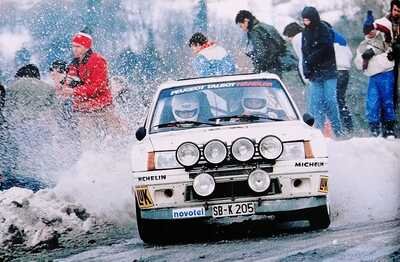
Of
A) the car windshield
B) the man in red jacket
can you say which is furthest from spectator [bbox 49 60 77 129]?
the car windshield

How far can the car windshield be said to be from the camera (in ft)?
15.7

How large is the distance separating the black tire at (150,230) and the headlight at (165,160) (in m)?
0.34

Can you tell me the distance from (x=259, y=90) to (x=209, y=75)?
14.3 inches

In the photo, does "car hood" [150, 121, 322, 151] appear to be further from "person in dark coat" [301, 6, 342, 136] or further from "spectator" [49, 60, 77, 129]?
"spectator" [49, 60, 77, 129]

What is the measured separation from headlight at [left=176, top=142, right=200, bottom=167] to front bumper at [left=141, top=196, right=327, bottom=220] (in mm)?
275

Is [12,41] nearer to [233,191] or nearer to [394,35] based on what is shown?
[233,191]

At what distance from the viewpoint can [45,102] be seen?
4816 mm

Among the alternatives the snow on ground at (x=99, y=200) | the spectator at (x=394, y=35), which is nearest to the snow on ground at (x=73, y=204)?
the snow on ground at (x=99, y=200)

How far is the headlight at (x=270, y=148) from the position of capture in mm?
4453

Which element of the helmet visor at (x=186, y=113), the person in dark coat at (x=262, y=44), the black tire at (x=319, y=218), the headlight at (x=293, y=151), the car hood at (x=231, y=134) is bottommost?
the black tire at (x=319, y=218)

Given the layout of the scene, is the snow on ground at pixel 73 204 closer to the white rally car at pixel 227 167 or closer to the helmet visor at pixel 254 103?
the white rally car at pixel 227 167

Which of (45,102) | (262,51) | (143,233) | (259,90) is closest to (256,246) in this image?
(143,233)

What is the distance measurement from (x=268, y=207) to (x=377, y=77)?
146cm

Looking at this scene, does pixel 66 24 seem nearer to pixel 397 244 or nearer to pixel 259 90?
pixel 259 90
